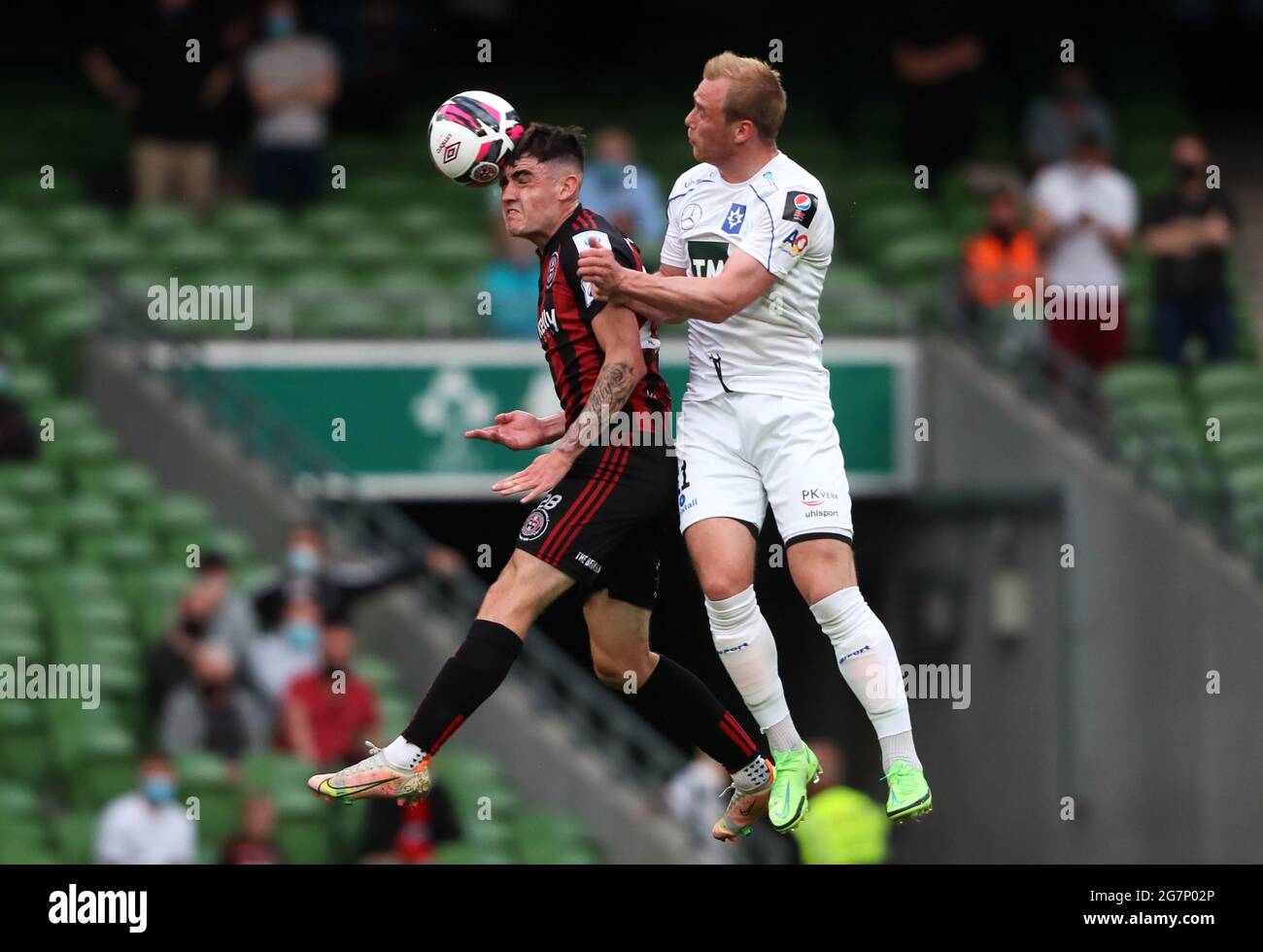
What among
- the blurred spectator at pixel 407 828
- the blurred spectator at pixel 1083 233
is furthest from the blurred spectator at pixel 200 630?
the blurred spectator at pixel 1083 233

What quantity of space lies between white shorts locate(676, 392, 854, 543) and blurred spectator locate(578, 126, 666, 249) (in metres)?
6.37

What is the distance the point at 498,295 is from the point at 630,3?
18.8 feet

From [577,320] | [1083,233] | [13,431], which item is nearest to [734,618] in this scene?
[577,320]

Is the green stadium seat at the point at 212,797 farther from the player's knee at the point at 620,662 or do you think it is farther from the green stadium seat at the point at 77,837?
the player's knee at the point at 620,662

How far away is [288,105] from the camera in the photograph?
59.5 ft

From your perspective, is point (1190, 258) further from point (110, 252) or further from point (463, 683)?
point (463, 683)

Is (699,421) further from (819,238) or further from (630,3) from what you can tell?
(630,3)

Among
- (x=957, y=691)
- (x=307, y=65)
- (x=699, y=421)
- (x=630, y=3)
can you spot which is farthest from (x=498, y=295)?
(x=699, y=421)

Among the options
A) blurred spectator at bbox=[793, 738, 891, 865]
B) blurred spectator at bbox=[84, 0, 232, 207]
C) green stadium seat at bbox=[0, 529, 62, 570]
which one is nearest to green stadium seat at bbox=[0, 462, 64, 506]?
green stadium seat at bbox=[0, 529, 62, 570]

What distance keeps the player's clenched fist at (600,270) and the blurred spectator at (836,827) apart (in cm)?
681

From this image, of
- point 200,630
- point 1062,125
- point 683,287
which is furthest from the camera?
point 1062,125

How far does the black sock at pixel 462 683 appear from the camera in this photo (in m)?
8.81

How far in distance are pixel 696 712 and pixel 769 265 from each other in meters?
1.54

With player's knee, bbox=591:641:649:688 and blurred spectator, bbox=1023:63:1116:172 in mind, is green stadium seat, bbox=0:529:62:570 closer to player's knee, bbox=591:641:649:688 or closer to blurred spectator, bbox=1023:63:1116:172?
blurred spectator, bbox=1023:63:1116:172
